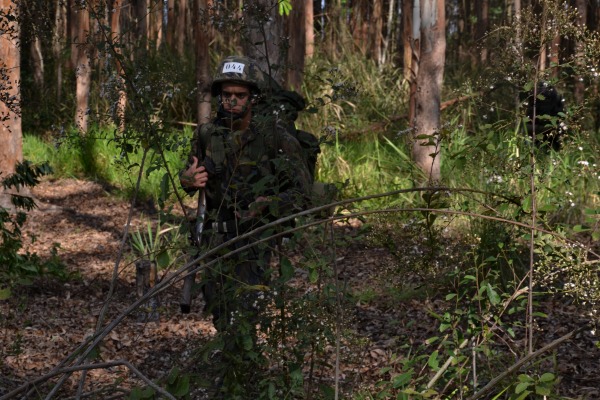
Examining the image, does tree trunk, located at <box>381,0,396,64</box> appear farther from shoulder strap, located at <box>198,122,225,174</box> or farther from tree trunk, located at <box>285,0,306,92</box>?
shoulder strap, located at <box>198,122,225,174</box>

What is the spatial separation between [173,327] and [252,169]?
263 cm

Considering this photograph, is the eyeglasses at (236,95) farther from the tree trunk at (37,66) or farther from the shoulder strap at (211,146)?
the tree trunk at (37,66)

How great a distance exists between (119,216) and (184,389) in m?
8.45

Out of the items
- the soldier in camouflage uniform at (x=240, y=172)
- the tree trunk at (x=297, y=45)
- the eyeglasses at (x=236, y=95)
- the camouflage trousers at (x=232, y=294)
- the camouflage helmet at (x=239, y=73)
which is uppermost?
the tree trunk at (x=297, y=45)

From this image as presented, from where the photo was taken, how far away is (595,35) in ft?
12.0

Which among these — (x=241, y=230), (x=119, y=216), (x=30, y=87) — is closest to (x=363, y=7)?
(x=30, y=87)

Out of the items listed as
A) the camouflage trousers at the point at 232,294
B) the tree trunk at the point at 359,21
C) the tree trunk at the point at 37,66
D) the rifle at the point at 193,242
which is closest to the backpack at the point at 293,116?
the camouflage trousers at the point at 232,294

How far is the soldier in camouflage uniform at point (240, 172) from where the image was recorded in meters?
3.44

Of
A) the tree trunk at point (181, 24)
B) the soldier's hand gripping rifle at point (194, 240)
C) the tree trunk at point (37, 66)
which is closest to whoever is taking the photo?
the soldier's hand gripping rifle at point (194, 240)

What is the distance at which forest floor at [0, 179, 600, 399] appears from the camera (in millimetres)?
4871

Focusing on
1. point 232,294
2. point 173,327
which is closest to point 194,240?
point 232,294

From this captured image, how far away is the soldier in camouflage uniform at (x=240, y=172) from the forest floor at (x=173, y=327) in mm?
421

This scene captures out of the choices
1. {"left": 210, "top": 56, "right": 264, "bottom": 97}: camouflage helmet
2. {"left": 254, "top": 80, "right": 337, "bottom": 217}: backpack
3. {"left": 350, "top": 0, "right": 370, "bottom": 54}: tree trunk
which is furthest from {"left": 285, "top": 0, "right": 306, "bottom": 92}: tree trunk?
{"left": 254, "top": 80, "right": 337, "bottom": 217}: backpack

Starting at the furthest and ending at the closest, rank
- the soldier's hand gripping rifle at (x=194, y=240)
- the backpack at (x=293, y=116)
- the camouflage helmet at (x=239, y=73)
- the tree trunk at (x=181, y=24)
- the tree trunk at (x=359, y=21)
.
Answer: the tree trunk at (x=181, y=24)
the tree trunk at (x=359, y=21)
the camouflage helmet at (x=239, y=73)
the soldier's hand gripping rifle at (x=194, y=240)
the backpack at (x=293, y=116)
